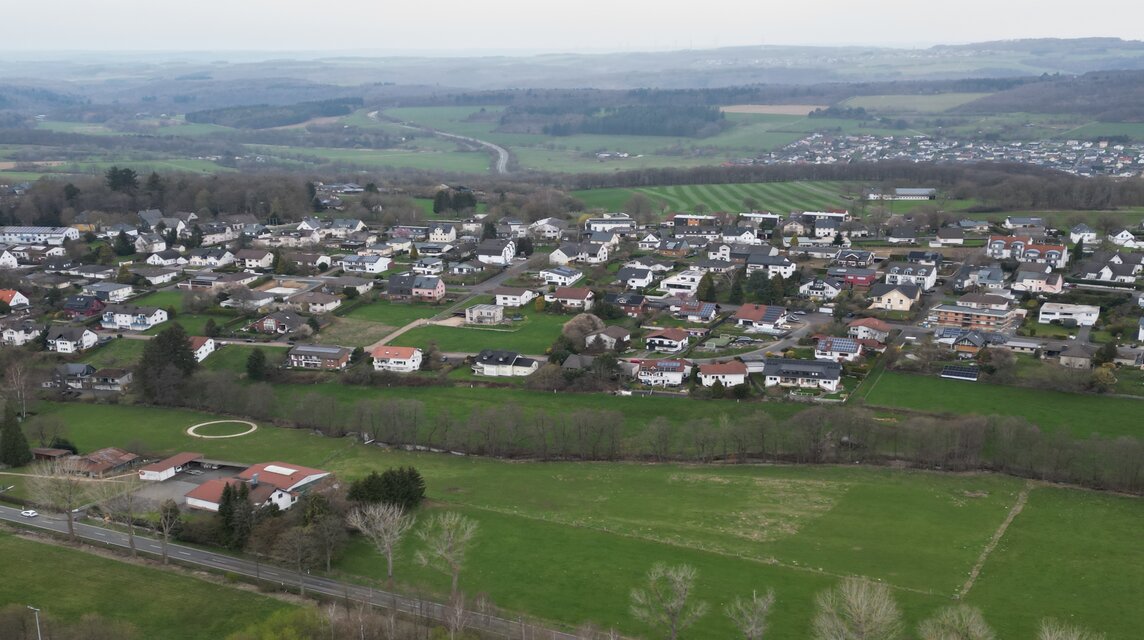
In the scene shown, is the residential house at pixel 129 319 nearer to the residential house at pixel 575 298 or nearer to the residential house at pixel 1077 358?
the residential house at pixel 575 298

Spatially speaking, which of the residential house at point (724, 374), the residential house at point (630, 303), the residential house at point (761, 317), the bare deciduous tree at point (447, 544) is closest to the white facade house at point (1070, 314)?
the residential house at point (761, 317)

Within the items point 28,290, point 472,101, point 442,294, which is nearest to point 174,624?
point 442,294

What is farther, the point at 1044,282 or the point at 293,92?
the point at 293,92

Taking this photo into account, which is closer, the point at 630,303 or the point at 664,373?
the point at 664,373

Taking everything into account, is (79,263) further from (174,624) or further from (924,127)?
(924,127)

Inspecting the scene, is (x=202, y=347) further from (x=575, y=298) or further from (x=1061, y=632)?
(x=1061, y=632)

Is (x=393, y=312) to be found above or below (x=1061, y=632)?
below

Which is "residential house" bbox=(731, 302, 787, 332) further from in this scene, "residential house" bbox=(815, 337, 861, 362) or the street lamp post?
the street lamp post

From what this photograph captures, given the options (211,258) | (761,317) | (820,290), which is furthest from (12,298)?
(820,290)
